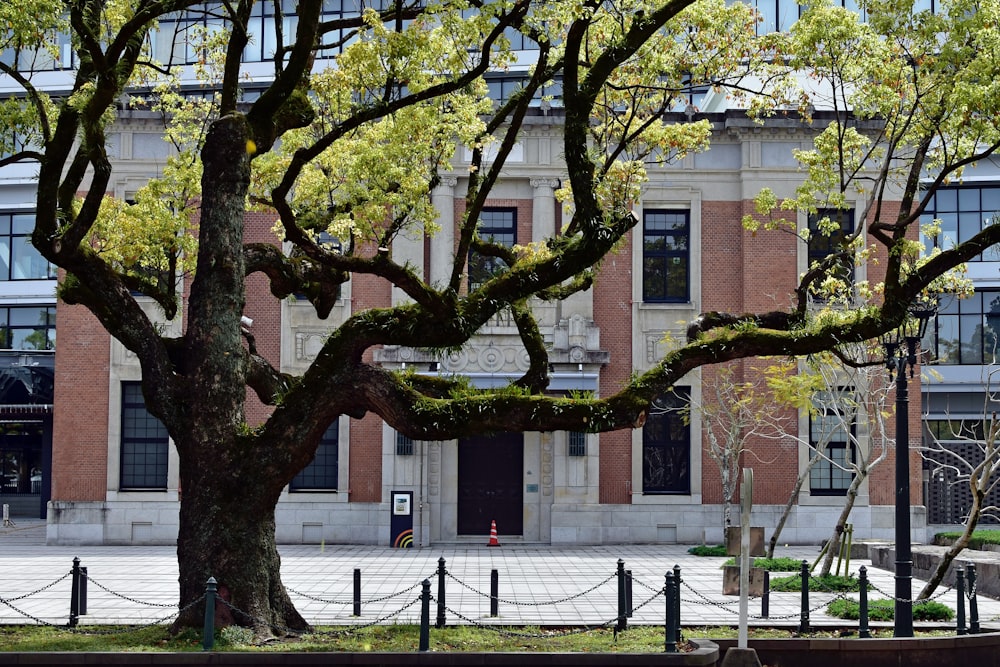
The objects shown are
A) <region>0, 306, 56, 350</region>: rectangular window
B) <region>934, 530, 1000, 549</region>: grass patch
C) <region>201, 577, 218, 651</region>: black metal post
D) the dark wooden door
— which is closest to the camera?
<region>201, 577, 218, 651</region>: black metal post

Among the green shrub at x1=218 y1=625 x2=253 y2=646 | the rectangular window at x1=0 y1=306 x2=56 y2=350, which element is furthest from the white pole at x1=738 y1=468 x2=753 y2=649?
the rectangular window at x1=0 y1=306 x2=56 y2=350

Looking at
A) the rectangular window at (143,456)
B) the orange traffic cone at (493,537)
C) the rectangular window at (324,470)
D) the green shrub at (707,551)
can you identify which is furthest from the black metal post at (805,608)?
the rectangular window at (143,456)

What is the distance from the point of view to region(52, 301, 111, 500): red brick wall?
29500mm

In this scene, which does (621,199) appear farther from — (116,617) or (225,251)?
(116,617)

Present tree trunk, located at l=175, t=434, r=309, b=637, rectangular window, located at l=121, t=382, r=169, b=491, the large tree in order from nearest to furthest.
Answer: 1. the large tree
2. tree trunk, located at l=175, t=434, r=309, b=637
3. rectangular window, located at l=121, t=382, r=169, b=491

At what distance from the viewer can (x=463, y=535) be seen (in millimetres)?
29891

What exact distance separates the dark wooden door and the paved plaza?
122 centimetres

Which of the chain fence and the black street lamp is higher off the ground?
the black street lamp

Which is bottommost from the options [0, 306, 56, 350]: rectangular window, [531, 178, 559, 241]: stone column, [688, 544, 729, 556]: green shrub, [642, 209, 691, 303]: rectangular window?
[688, 544, 729, 556]: green shrub

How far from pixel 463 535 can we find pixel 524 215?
853cm

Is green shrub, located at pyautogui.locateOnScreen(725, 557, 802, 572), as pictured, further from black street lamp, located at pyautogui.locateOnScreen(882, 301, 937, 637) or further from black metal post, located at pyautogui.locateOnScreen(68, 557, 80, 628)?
black metal post, located at pyautogui.locateOnScreen(68, 557, 80, 628)

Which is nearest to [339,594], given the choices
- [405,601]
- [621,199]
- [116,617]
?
[405,601]

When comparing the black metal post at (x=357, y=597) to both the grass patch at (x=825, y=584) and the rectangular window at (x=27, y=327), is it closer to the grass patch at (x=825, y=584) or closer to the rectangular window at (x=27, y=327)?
the grass patch at (x=825, y=584)

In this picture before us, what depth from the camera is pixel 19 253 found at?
41812mm
